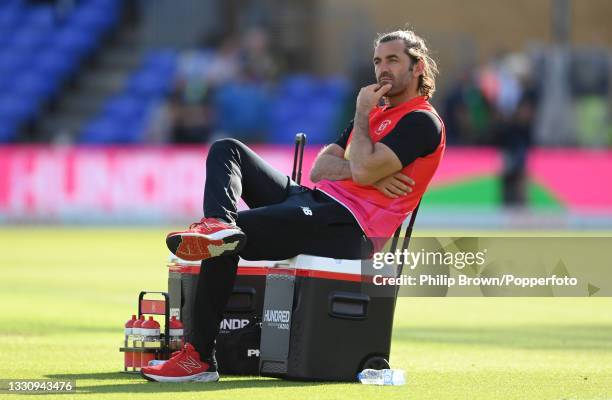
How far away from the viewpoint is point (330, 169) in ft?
25.5

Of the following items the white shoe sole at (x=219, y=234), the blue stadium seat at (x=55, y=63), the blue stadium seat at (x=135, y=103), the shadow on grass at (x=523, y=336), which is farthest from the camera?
the blue stadium seat at (x=55, y=63)

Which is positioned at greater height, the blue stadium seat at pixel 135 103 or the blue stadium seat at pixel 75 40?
the blue stadium seat at pixel 75 40

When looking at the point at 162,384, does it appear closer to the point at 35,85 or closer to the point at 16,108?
the point at 16,108

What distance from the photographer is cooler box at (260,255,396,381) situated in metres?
7.27

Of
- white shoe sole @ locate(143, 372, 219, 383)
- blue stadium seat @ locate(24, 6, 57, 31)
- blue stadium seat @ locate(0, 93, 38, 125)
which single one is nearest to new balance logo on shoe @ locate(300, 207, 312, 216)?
white shoe sole @ locate(143, 372, 219, 383)

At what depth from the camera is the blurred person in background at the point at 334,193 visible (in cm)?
728

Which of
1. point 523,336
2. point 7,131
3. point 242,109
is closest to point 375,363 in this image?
point 523,336

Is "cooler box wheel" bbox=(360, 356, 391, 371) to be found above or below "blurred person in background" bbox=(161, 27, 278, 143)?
below

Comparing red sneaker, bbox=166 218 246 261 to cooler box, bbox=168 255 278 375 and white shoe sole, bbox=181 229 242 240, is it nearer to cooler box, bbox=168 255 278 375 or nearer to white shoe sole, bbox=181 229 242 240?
white shoe sole, bbox=181 229 242 240

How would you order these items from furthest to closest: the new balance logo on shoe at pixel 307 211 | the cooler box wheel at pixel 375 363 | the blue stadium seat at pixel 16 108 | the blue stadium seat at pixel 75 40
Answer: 1. the blue stadium seat at pixel 75 40
2. the blue stadium seat at pixel 16 108
3. the new balance logo on shoe at pixel 307 211
4. the cooler box wheel at pixel 375 363

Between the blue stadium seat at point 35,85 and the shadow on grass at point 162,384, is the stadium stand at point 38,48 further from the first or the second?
the shadow on grass at point 162,384

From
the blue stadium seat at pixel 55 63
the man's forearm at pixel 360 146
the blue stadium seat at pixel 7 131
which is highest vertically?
the blue stadium seat at pixel 55 63

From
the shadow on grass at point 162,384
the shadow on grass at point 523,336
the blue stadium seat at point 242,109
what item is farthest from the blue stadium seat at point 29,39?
the shadow on grass at point 162,384

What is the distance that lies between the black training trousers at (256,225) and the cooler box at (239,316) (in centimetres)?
19
